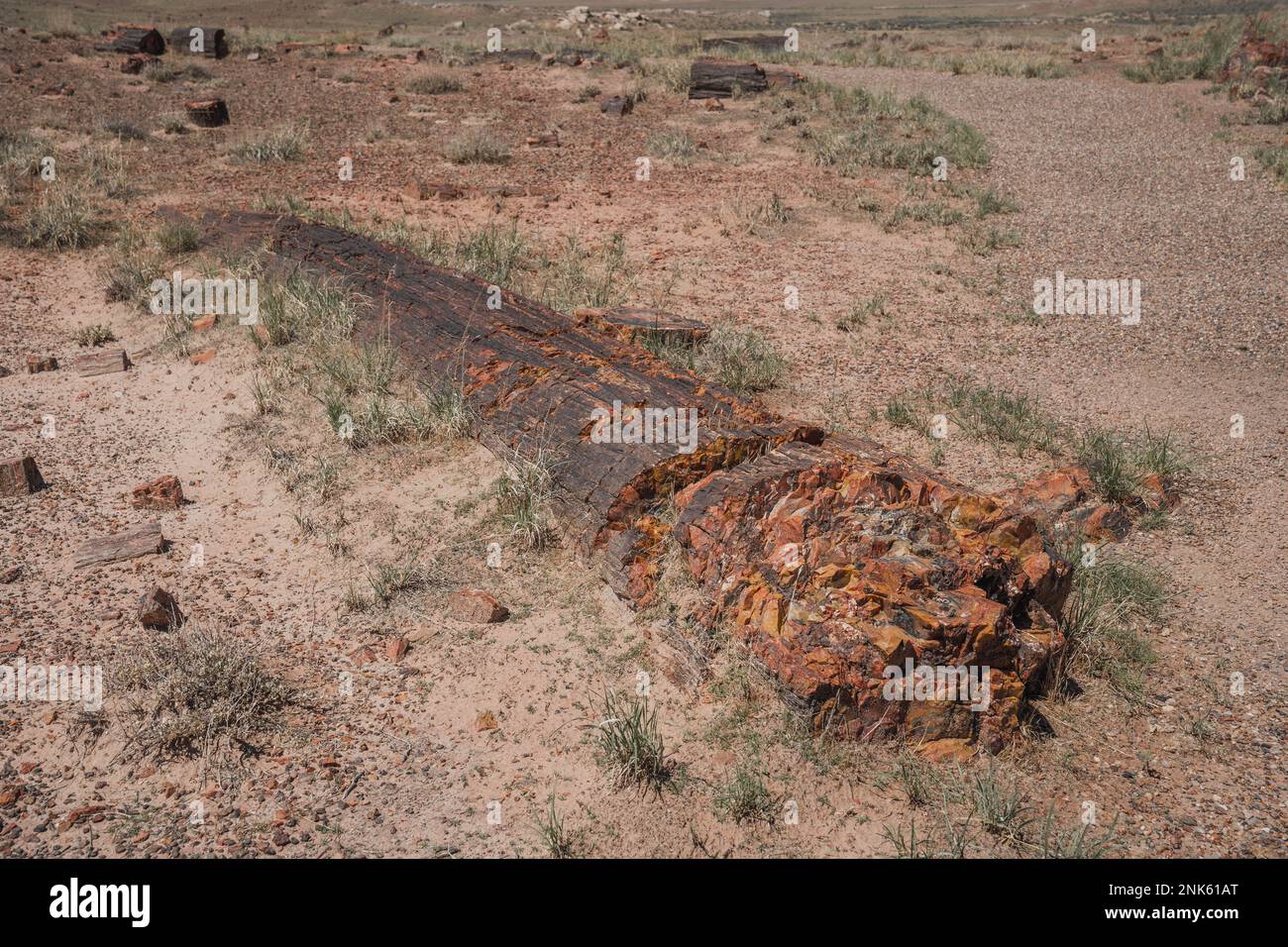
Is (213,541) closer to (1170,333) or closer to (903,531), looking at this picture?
(903,531)

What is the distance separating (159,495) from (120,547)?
1.80 feet

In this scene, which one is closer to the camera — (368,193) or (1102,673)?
(1102,673)

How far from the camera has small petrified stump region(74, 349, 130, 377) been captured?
6.44 m

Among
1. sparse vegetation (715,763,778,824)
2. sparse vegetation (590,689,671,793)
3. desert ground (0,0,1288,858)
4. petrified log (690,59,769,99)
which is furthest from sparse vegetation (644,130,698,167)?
sparse vegetation (715,763,778,824)

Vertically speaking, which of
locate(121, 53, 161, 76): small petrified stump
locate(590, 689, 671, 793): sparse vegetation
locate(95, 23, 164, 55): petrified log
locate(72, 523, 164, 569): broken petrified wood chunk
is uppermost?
locate(95, 23, 164, 55): petrified log

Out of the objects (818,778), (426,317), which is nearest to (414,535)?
(426,317)

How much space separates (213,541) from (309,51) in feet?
57.2

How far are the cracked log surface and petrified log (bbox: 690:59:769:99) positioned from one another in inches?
447

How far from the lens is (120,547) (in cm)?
450

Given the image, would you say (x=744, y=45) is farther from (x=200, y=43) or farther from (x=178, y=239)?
(x=178, y=239)

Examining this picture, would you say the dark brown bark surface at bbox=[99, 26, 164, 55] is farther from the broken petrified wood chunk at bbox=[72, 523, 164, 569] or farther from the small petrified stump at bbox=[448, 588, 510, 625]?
the small petrified stump at bbox=[448, 588, 510, 625]

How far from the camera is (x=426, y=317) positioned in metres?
5.95

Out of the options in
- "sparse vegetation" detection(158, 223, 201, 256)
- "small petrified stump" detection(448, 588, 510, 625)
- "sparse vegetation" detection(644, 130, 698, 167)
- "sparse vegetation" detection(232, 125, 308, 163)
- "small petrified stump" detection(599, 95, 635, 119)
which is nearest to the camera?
"small petrified stump" detection(448, 588, 510, 625)

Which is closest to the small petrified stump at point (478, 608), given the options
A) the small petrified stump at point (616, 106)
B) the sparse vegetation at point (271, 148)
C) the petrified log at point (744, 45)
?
the sparse vegetation at point (271, 148)
